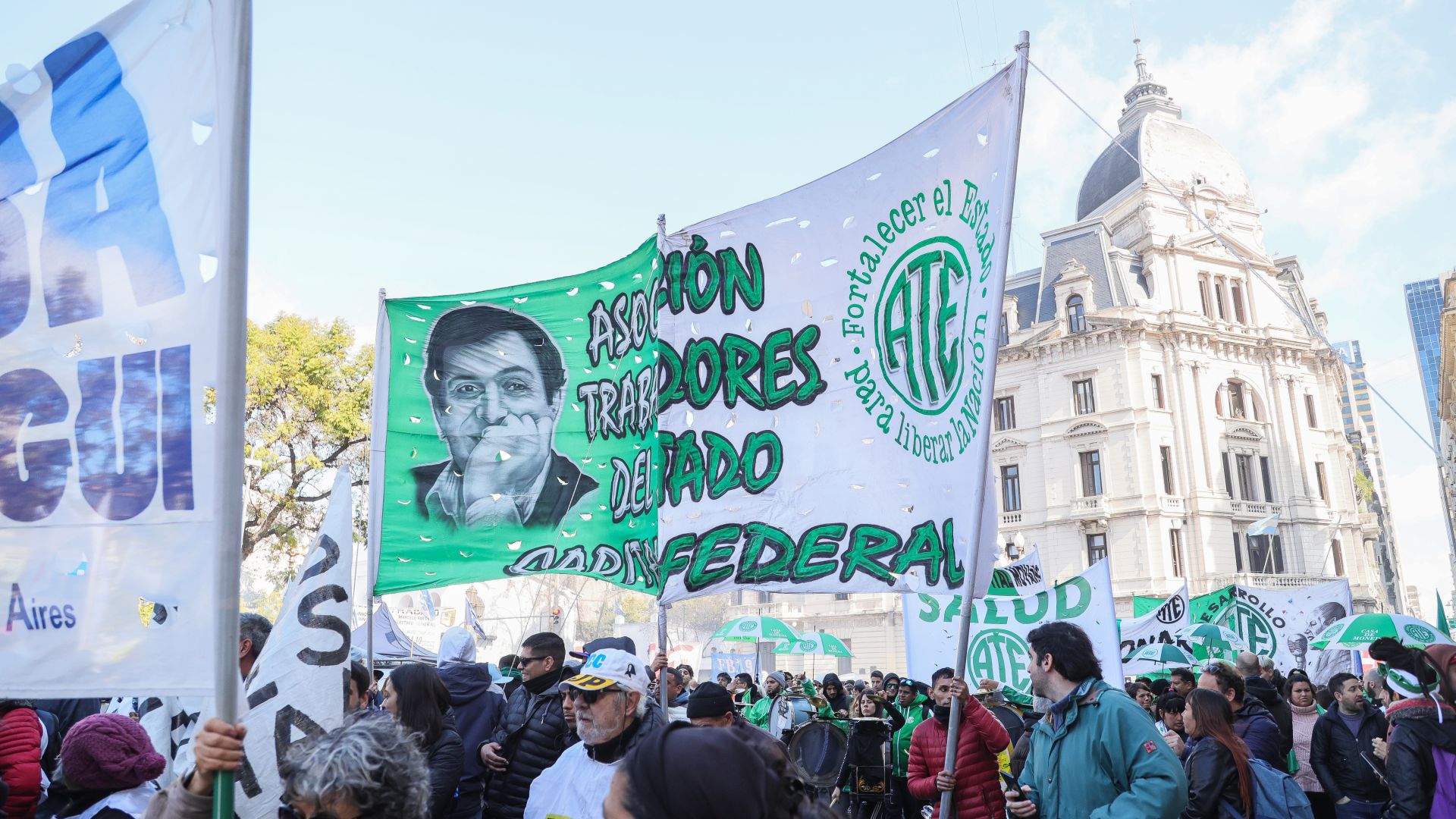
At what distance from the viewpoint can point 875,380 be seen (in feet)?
19.0

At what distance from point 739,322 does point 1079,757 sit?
Result: 127 inches

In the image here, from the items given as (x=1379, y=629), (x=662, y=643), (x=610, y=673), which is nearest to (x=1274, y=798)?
(x=662, y=643)

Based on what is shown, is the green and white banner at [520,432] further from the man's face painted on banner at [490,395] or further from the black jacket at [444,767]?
the black jacket at [444,767]

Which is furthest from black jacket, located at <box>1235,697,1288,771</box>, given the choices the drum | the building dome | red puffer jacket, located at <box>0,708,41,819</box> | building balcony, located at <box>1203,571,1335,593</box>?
the building dome

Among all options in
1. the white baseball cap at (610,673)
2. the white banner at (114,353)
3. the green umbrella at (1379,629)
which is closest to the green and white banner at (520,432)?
the white baseball cap at (610,673)

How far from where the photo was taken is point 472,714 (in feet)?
20.5

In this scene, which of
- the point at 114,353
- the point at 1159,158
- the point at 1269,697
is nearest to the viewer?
the point at 114,353

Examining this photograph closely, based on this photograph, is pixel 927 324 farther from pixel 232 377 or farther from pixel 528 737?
pixel 232 377

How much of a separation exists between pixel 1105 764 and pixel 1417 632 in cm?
996

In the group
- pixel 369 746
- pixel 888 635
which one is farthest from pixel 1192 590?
pixel 369 746

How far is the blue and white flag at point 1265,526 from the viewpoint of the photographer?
40.2 metres

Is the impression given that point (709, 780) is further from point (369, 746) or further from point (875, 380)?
point (875, 380)

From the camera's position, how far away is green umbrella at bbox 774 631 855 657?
75.4 feet

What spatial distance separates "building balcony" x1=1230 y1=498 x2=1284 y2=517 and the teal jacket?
45.7m
